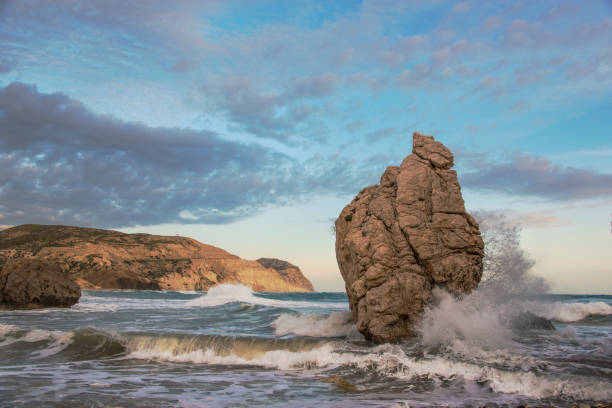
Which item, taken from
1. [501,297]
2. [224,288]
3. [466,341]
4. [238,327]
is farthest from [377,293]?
[224,288]

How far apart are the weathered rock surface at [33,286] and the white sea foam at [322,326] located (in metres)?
15.7

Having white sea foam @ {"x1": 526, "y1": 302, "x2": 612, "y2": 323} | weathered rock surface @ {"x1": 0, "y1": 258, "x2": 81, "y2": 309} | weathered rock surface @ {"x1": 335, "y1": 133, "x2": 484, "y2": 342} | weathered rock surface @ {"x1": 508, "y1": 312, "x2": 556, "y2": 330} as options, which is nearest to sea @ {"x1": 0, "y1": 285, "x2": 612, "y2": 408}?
weathered rock surface @ {"x1": 508, "y1": 312, "x2": 556, "y2": 330}

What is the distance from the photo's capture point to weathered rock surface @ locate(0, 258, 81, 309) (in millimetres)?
22062

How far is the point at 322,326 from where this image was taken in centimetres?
1248

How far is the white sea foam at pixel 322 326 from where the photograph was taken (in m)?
11.9

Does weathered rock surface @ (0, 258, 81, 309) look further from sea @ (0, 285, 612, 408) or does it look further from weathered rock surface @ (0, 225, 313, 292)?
weathered rock surface @ (0, 225, 313, 292)

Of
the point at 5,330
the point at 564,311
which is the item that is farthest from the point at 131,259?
the point at 564,311

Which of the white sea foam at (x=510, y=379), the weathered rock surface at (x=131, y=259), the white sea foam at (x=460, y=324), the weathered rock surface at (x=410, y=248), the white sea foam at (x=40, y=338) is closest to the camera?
the white sea foam at (x=510, y=379)

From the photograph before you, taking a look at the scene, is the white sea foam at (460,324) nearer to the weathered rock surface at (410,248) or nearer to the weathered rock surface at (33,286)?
the weathered rock surface at (410,248)

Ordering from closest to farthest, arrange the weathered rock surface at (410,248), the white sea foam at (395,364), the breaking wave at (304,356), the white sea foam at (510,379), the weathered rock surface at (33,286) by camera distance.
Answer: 1. the white sea foam at (510,379)
2. the white sea foam at (395,364)
3. the breaking wave at (304,356)
4. the weathered rock surface at (410,248)
5. the weathered rock surface at (33,286)

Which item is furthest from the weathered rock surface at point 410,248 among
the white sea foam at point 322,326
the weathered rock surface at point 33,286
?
the weathered rock surface at point 33,286

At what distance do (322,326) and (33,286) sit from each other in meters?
18.2

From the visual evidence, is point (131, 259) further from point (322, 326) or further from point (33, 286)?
point (322, 326)

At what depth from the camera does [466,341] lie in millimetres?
9250
